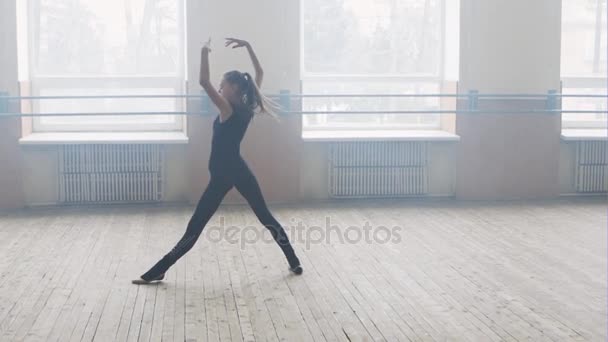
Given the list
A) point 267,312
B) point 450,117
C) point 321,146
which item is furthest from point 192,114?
point 267,312

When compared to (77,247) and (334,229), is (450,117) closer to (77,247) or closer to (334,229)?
(334,229)

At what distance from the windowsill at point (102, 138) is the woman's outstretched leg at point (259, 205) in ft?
9.69

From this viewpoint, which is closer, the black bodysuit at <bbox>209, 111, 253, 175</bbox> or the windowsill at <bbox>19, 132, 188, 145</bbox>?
the black bodysuit at <bbox>209, 111, 253, 175</bbox>

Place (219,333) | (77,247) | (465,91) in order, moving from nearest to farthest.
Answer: (219,333), (77,247), (465,91)

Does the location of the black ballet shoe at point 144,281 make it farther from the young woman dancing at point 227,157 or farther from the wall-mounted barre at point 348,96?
the wall-mounted barre at point 348,96

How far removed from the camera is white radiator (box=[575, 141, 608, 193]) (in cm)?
902

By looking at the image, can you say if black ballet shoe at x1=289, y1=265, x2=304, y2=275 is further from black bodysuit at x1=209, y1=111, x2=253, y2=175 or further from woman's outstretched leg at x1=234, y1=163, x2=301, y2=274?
black bodysuit at x1=209, y1=111, x2=253, y2=175

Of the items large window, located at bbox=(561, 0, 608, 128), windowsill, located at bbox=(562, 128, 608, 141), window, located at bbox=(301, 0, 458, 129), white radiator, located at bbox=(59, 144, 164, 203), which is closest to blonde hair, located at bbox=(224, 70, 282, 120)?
white radiator, located at bbox=(59, 144, 164, 203)

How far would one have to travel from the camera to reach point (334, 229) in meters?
7.17

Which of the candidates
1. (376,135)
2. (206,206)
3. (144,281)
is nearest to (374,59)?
(376,135)

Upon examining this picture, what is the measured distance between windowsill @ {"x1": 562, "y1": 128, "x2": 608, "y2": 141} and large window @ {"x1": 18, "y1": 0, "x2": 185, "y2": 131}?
3.85m

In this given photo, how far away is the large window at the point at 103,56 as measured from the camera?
857 centimetres

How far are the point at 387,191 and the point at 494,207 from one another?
41.8 inches

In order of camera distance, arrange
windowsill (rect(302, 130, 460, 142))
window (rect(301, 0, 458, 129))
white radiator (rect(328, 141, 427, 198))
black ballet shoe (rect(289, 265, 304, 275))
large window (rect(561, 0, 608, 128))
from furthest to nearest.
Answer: large window (rect(561, 0, 608, 128))
window (rect(301, 0, 458, 129))
white radiator (rect(328, 141, 427, 198))
windowsill (rect(302, 130, 460, 142))
black ballet shoe (rect(289, 265, 304, 275))
